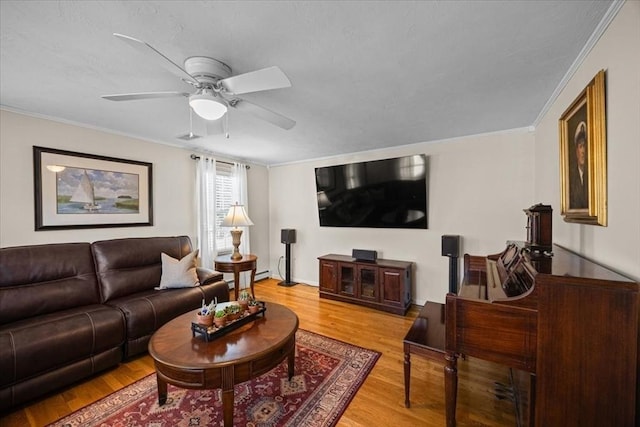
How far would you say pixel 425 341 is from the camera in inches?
68.4

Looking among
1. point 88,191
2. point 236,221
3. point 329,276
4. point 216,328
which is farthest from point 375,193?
point 88,191

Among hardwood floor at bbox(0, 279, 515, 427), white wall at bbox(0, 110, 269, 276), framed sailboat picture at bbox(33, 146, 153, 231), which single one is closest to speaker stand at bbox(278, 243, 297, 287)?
white wall at bbox(0, 110, 269, 276)

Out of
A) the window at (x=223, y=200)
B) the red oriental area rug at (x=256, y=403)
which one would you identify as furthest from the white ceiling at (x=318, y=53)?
the red oriental area rug at (x=256, y=403)

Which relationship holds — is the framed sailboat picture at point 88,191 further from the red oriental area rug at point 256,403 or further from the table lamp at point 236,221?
the red oriental area rug at point 256,403

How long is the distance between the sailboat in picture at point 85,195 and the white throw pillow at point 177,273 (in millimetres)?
947

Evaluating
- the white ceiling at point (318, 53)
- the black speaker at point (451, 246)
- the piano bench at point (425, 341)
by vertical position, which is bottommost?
the piano bench at point (425, 341)

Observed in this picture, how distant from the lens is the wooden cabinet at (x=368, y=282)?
338 centimetres

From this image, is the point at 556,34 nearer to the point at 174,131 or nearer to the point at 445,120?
the point at 445,120

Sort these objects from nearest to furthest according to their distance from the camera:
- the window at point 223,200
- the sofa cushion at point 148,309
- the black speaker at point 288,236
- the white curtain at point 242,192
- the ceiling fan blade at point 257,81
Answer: the ceiling fan blade at point 257,81
the sofa cushion at point 148,309
the window at point 223,200
the white curtain at point 242,192
the black speaker at point 288,236

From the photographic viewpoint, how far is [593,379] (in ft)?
3.48

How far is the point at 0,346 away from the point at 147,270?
1271 millimetres

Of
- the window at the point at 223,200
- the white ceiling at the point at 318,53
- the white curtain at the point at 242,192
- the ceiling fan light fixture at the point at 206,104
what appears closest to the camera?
the white ceiling at the point at 318,53

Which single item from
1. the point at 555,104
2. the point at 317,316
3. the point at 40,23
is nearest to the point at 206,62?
the point at 40,23

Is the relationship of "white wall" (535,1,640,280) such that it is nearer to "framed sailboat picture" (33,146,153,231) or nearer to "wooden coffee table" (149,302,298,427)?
"wooden coffee table" (149,302,298,427)
